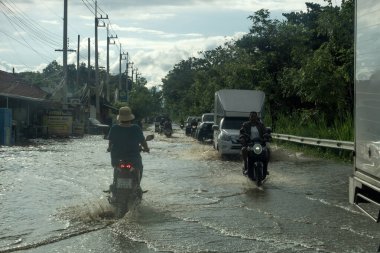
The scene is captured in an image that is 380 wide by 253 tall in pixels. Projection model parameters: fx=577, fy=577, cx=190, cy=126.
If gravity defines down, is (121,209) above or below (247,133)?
below

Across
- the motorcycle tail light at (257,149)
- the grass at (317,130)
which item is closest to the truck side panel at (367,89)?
the motorcycle tail light at (257,149)

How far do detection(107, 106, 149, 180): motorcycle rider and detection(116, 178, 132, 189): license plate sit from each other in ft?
1.32

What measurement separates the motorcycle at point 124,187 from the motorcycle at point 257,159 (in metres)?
4.41

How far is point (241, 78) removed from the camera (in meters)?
40.2

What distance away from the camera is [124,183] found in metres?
8.85

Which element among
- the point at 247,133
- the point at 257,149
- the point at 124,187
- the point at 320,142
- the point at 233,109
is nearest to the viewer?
the point at 124,187

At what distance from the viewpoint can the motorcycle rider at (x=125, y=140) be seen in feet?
30.5

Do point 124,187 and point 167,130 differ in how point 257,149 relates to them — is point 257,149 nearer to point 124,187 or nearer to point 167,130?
point 124,187

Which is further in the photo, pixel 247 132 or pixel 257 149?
pixel 247 132

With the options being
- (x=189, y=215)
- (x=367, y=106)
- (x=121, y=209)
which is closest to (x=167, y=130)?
(x=189, y=215)

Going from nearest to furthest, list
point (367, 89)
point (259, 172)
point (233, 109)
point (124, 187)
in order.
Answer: point (367, 89)
point (124, 187)
point (259, 172)
point (233, 109)

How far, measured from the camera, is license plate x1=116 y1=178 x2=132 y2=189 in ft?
29.0

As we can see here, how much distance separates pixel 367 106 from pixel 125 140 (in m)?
4.64

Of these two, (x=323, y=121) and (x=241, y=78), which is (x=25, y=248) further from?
(x=241, y=78)
